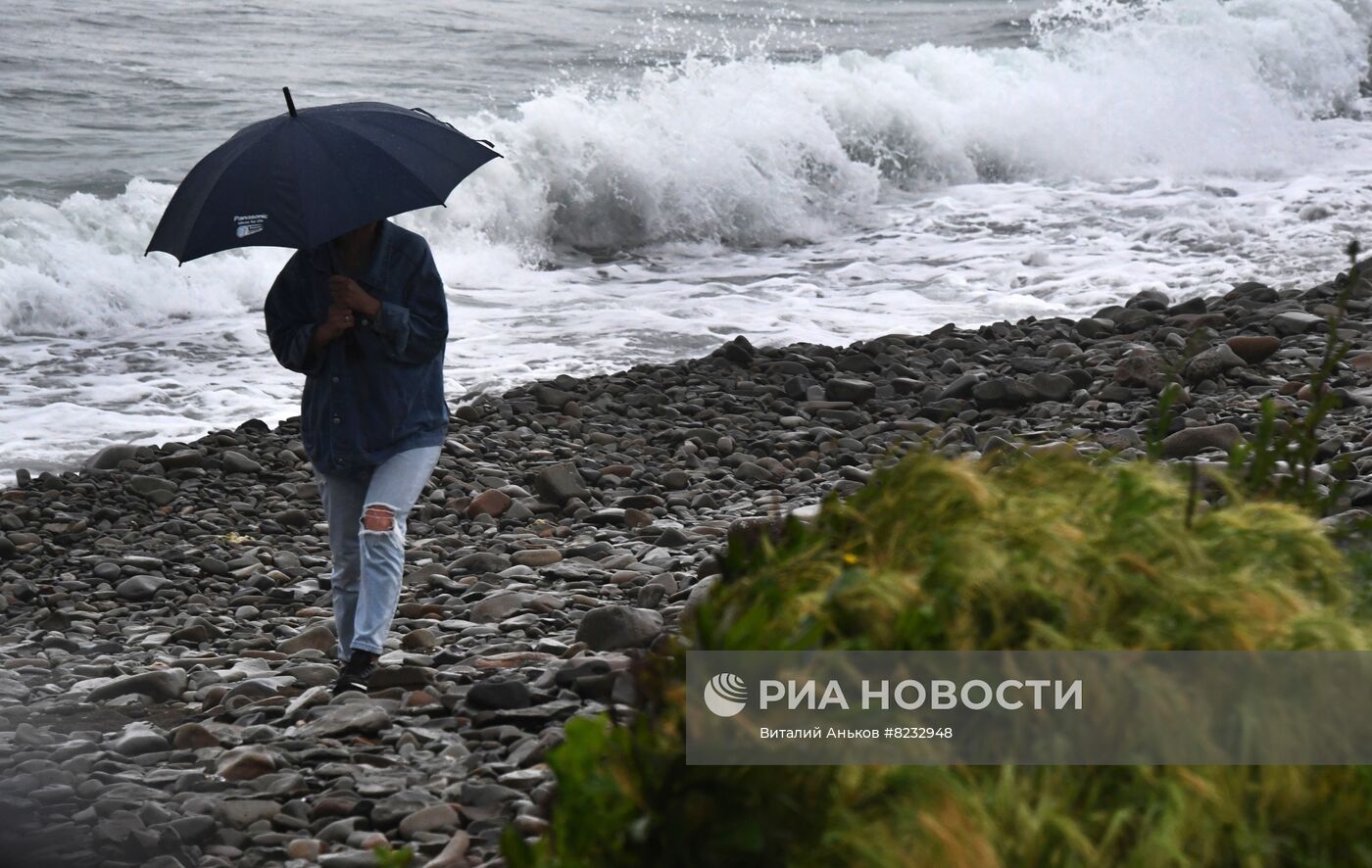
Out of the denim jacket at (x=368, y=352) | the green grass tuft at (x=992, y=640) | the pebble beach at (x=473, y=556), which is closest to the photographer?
the green grass tuft at (x=992, y=640)

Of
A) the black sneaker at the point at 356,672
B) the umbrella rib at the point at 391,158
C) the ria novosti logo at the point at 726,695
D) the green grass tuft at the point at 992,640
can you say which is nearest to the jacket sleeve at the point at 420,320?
the umbrella rib at the point at 391,158

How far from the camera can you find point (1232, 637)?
7.04 ft

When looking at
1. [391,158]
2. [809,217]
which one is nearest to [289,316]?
[391,158]

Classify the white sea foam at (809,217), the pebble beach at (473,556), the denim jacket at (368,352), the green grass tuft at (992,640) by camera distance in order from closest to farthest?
the green grass tuft at (992,640), the pebble beach at (473,556), the denim jacket at (368,352), the white sea foam at (809,217)

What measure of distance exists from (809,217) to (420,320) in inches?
500

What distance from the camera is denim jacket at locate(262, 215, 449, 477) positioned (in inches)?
182

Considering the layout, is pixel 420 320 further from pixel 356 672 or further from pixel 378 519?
pixel 356 672

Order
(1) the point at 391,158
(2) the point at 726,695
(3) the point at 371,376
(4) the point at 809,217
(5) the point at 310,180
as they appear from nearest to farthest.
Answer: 1. (2) the point at 726,695
2. (5) the point at 310,180
3. (1) the point at 391,158
4. (3) the point at 371,376
5. (4) the point at 809,217

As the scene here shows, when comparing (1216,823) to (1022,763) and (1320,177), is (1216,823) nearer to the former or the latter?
(1022,763)

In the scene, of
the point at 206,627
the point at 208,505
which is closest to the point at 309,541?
the point at 208,505

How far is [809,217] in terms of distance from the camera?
16.9 meters

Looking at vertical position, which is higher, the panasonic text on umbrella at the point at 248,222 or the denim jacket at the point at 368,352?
the panasonic text on umbrella at the point at 248,222

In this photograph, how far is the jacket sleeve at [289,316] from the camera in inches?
183

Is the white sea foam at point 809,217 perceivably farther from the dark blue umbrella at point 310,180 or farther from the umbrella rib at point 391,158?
the umbrella rib at point 391,158
